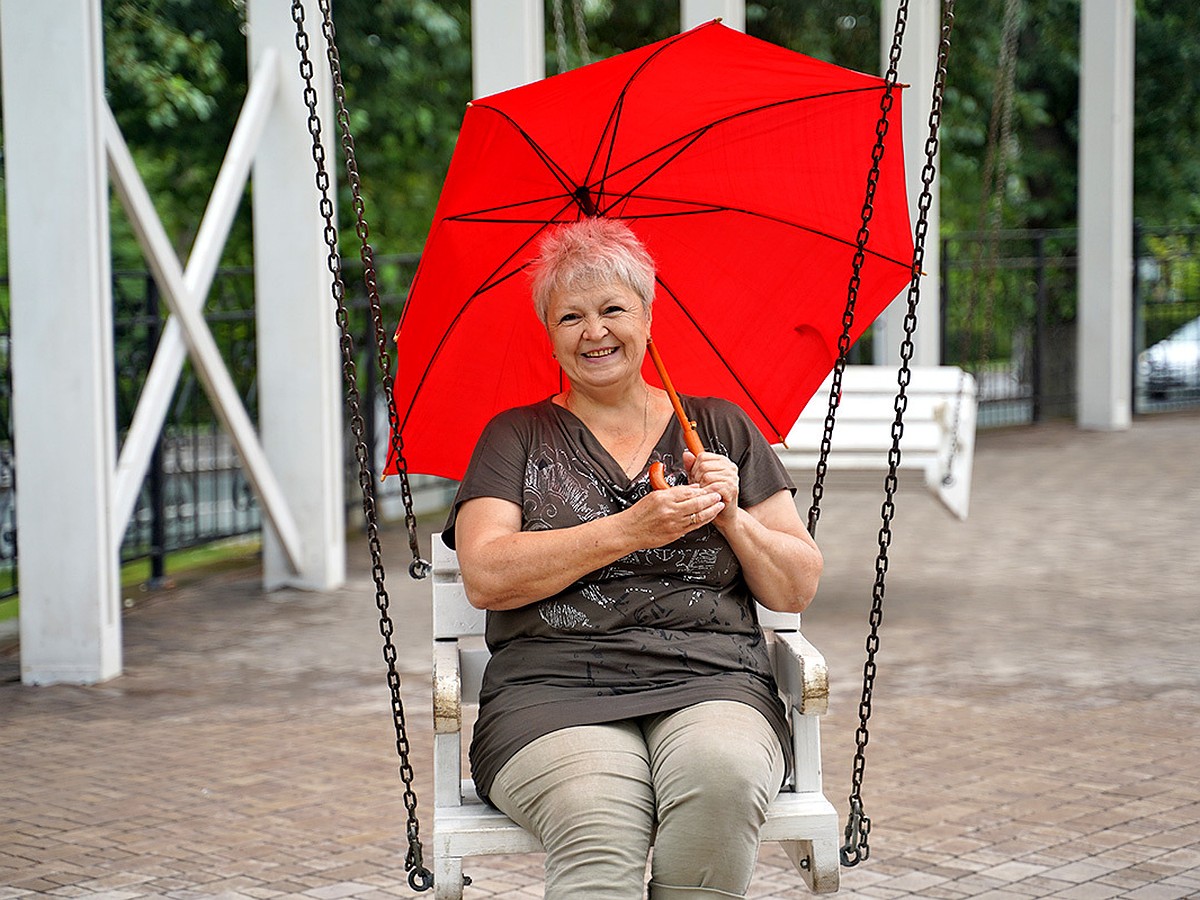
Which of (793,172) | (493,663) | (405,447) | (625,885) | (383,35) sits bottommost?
(625,885)

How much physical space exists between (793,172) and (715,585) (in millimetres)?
1034

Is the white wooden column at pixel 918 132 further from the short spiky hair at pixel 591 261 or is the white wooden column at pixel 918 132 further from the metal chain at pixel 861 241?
the short spiky hair at pixel 591 261

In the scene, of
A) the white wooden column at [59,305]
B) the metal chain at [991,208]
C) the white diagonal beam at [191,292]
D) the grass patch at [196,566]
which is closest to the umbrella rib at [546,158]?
the white wooden column at [59,305]

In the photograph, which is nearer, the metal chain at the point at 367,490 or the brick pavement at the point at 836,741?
the metal chain at the point at 367,490

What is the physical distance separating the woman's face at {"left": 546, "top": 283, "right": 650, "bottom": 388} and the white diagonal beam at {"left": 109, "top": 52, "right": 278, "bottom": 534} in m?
3.87

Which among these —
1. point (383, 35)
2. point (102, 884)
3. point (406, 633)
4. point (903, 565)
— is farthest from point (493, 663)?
point (383, 35)

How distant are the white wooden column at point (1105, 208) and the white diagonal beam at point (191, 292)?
9997 mm

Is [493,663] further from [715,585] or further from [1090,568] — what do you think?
[1090,568]

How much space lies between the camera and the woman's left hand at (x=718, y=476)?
346cm

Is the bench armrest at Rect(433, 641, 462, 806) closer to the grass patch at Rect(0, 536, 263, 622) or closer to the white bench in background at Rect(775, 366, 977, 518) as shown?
the white bench in background at Rect(775, 366, 977, 518)

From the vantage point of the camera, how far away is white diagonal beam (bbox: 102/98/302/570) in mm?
7426

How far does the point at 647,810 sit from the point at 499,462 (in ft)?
2.76

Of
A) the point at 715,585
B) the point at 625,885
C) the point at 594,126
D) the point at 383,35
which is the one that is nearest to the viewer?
the point at 625,885

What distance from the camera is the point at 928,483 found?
8.02 meters
